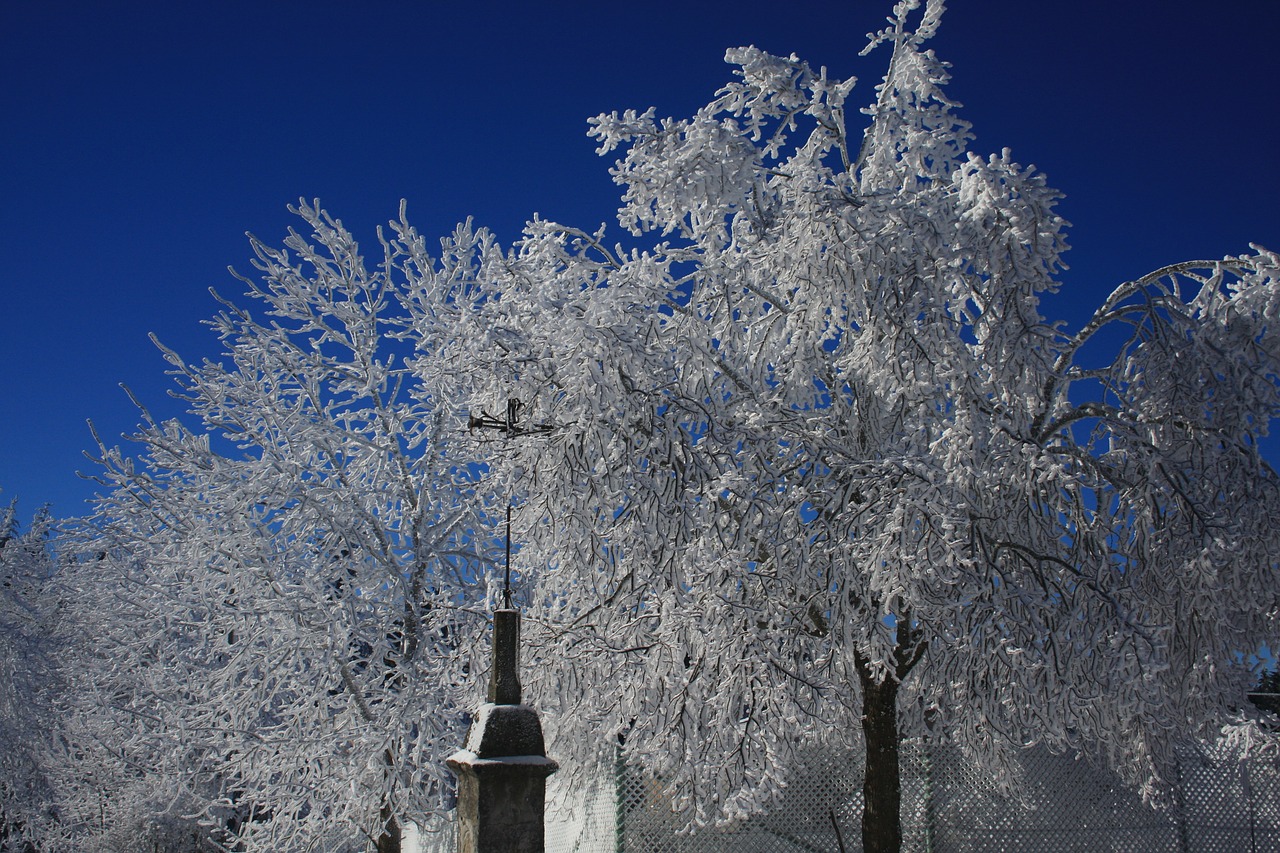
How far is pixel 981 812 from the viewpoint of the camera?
9.69 m

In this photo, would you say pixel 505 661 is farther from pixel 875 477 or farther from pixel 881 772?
pixel 881 772

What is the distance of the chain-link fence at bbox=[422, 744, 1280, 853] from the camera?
380 inches

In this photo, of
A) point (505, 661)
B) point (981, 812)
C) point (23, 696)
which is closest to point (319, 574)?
point (505, 661)

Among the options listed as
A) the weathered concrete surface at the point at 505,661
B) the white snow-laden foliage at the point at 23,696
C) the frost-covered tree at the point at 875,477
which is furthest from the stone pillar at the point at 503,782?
the white snow-laden foliage at the point at 23,696

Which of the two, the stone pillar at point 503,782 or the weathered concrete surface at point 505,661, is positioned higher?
the weathered concrete surface at point 505,661

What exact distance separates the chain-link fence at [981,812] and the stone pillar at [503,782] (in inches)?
209

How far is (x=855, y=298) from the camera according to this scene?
7578mm

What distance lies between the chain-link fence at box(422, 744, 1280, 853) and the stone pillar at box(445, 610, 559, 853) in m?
5.30

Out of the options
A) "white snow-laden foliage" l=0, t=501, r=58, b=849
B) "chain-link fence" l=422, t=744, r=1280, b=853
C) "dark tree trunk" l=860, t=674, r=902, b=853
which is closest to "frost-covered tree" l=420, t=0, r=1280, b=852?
"dark tree trunk" l=860, t=674, r=902, b=853

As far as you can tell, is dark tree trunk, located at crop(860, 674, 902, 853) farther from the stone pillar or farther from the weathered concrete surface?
the stone pillar

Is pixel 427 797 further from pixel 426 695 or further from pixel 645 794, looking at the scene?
pixel 645 794

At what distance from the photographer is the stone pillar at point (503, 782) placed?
452 centimetres

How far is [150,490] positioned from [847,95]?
27.0 feet

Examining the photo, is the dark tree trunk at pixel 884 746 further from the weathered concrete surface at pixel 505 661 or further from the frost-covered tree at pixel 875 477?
the weathered concrete surface at pixel 505 661
